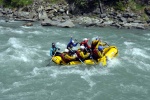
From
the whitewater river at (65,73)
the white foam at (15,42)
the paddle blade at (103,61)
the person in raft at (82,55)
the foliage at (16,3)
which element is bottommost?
the whitewater river at (65,73)

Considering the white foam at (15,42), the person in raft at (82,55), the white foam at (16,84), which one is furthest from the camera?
the white foam at (15,42)

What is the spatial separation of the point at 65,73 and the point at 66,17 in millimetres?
16624

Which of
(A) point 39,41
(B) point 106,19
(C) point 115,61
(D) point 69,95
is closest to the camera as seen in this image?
(D) point 69,95

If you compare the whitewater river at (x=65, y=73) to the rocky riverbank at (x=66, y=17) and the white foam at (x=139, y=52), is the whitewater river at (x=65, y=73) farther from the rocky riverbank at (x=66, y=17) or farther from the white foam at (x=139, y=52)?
the rocky riverbank at (x=66, y=17)

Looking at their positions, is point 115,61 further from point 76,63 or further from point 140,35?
point 140,35

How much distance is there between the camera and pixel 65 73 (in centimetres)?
2169

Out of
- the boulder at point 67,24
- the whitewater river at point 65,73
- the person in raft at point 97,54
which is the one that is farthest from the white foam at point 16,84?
the boulder at point 67,24

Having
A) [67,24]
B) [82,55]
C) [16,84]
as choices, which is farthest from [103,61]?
[67,24]

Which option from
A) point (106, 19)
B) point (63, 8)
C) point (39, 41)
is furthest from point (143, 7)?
point (39, 41)

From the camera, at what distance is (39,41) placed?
29.2 meters

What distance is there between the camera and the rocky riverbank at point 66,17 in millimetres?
35312

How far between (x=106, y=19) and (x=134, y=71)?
15.0 m

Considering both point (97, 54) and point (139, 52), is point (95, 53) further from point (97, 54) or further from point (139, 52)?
point (139, 52)

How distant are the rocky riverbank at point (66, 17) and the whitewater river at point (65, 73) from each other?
4.50 m
